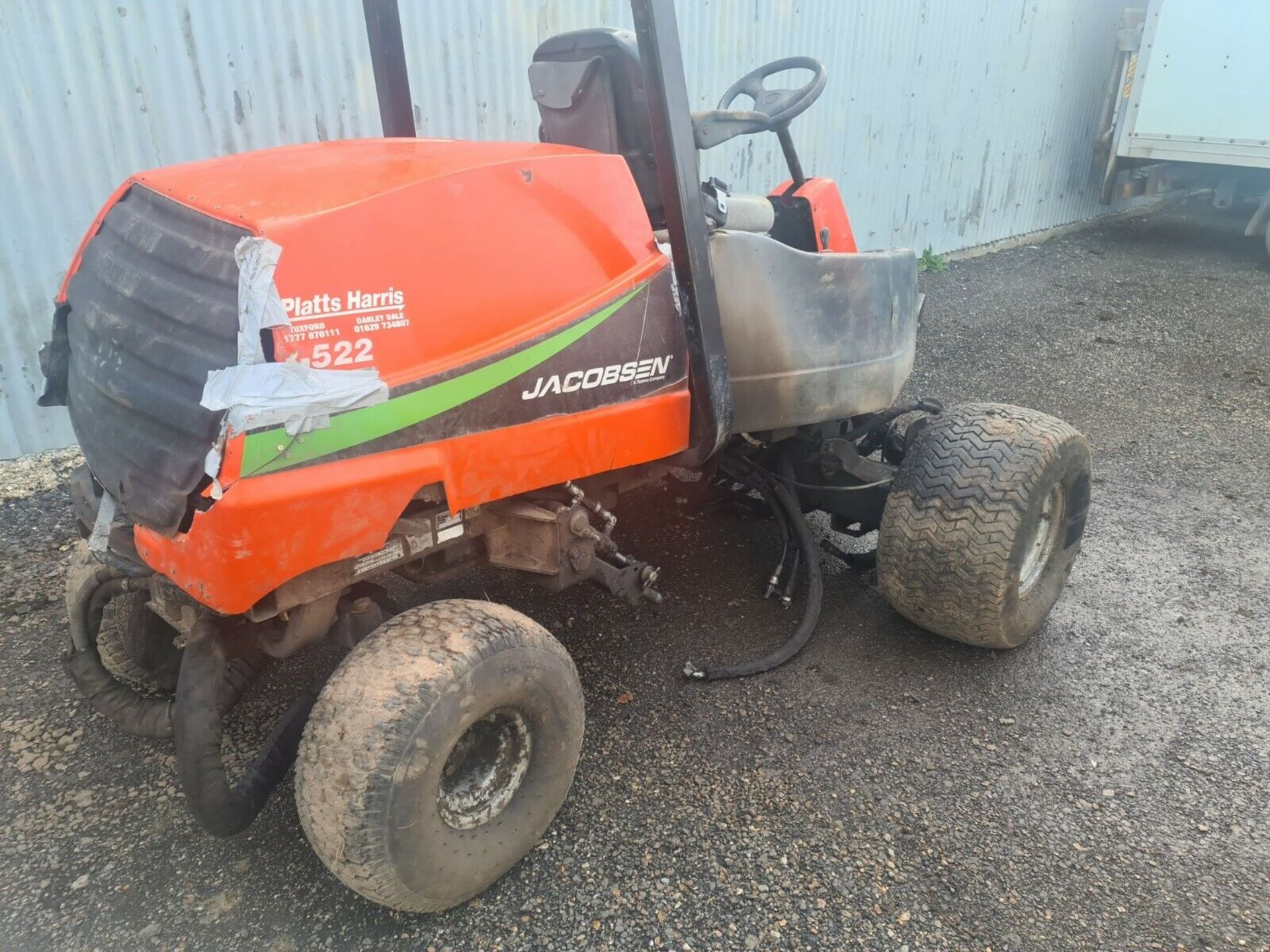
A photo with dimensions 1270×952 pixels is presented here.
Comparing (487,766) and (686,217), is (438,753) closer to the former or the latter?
(487,766)

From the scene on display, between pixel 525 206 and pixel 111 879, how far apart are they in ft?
5.68

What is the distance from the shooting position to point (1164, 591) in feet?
11.1

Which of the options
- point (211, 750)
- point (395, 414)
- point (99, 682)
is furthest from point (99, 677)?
point (395, 414)

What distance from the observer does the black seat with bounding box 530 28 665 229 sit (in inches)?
99.3

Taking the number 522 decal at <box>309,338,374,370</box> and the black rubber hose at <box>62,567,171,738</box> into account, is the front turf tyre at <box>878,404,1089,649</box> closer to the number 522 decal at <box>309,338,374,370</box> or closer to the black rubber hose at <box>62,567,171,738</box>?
the number 522 decal at <box>309,338,374,370</box>

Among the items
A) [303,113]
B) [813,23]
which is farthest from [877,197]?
[303,113]

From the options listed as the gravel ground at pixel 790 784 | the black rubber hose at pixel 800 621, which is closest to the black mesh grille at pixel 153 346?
the gravel ground at pixel 790 784

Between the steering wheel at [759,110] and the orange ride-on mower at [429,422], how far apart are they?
0.03 feet

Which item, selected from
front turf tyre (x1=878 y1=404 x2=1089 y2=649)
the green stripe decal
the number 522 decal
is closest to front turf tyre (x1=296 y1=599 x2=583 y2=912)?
the green stripe decal

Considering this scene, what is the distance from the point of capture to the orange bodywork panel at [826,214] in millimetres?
3139

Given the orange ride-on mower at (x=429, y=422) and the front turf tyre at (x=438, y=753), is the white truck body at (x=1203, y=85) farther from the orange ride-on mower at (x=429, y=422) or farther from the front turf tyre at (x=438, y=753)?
the front turf tyre at (x=438, y=753)

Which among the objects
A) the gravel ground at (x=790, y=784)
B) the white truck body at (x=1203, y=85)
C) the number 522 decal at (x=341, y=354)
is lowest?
the gravel ground at (x=790, y=784)

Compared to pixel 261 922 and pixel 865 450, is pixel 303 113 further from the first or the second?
pixel 261 922

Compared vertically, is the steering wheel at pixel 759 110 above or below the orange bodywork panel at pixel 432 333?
above
